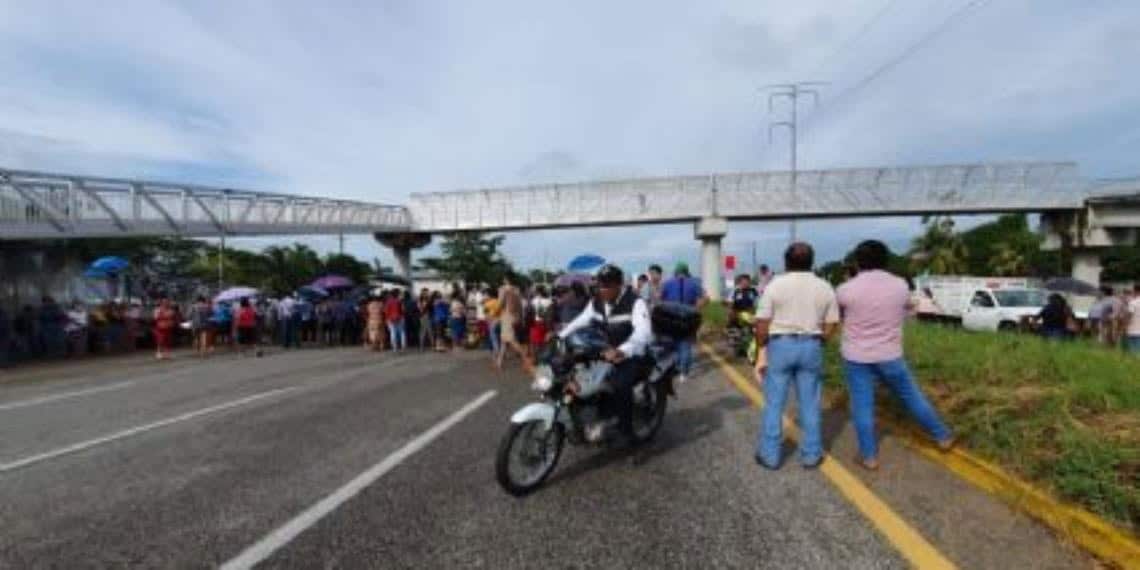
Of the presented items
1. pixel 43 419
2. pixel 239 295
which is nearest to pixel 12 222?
pixel 239 295

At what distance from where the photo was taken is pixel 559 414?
6754mm

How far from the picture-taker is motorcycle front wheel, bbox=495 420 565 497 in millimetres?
6176

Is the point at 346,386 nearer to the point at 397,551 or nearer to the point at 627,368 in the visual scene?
the point at 627,368

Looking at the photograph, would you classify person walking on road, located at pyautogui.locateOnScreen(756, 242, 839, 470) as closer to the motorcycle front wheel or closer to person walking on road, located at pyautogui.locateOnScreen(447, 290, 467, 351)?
the motorcycle front wheel

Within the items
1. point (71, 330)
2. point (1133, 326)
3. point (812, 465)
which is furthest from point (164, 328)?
point (1133, 326)

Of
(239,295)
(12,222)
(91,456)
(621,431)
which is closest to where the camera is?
(621,431)

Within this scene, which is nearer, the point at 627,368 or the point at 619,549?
the point at 619,549

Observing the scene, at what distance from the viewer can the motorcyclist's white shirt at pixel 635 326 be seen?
23.6ft

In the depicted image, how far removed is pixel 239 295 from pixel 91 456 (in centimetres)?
2124

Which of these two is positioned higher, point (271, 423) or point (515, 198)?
point (515, 198)

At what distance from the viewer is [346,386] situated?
13.8 metres

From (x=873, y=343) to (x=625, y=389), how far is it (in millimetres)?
1930

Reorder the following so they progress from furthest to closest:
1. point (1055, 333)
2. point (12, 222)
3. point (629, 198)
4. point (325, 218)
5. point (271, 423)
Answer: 1. point (629, 198)
2. point (325, 218)
3. point (12, 222)
4. point (1055, 333)
5. point (271, 423)

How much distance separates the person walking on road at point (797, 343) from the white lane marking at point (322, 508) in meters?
2.97
